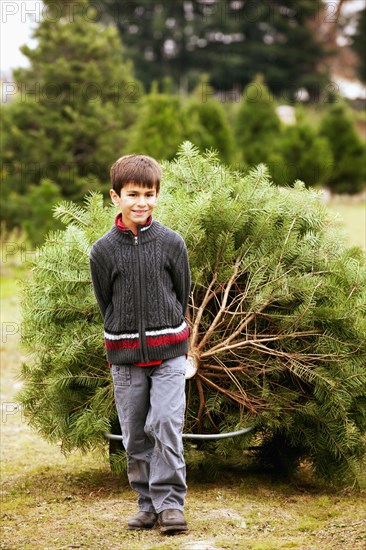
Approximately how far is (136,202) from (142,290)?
0.36 metres

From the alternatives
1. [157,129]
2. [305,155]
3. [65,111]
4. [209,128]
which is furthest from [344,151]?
[65,111]

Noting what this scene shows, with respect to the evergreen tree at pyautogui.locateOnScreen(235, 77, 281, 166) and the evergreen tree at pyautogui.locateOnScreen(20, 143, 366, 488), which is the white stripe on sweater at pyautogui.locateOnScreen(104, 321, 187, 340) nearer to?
the evergreen tree at pyautogui.locateOnScreen(20, 143, 366, 488)

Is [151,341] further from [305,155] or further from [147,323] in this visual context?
[305,155]

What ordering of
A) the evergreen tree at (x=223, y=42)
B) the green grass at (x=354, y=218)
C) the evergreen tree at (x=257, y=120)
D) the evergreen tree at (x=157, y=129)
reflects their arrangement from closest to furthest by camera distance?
the green grass at (x=354, y=218) → the evergreen tree at (x=157, y=129) → the evergreen tree at (x=257, y=120) → the evergreen tree at (x=223, y=42)

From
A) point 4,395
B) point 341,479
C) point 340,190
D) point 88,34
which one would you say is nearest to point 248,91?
point 340,190

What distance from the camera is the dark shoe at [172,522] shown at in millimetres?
3256

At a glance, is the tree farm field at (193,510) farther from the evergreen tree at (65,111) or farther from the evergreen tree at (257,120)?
the evergreen tree at (257,120)

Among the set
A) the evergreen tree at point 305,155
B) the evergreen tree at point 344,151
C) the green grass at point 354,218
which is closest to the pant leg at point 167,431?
the green grass at point 354,218

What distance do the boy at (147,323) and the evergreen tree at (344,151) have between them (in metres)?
18.4

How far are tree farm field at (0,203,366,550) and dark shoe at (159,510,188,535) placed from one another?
4cm

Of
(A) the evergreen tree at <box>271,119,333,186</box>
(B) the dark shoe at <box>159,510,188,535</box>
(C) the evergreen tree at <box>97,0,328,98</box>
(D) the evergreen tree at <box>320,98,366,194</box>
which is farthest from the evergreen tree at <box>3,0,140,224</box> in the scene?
(C) the evergreen tree at <box>97,0,328,98</box>

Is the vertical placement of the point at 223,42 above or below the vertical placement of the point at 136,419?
above

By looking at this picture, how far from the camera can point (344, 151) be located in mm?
21469

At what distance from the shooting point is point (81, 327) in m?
4.04
